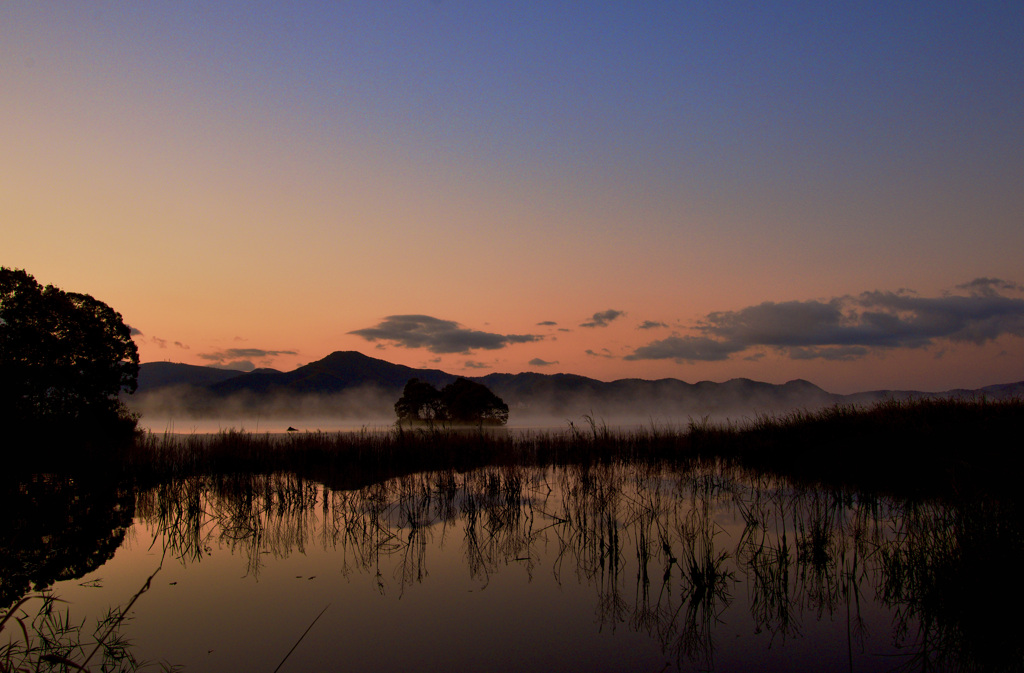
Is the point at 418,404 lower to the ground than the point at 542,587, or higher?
higher

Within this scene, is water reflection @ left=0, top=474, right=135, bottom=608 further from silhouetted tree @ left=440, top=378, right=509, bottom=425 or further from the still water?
silhouetted tree @ left=440, top=378, right=509, bottom=425

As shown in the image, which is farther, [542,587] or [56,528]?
[56,528]

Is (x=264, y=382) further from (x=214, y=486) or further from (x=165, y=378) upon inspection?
(x=214, y=486)

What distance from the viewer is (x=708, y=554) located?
622 cm

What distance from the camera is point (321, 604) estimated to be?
5680 mm

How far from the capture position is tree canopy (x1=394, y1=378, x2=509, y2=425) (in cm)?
5812

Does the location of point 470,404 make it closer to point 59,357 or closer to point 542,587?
point 59,357

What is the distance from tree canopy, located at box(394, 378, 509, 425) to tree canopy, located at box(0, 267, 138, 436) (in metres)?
30.8

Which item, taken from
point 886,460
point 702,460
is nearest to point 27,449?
point 702,460

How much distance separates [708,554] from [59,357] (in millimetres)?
30029

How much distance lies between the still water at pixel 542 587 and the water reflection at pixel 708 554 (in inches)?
1.1

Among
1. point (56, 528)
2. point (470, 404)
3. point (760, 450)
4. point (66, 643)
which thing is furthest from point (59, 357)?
point (470, 404)

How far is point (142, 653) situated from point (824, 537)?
24.6 feet

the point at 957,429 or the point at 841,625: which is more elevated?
the point at 957,429
